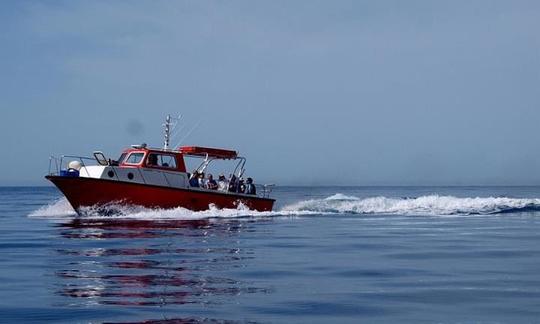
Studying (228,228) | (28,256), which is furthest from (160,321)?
(228,228)

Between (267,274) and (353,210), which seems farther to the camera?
(353,210)

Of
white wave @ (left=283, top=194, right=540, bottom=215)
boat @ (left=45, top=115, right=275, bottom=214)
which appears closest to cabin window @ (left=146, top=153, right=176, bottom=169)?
boat @ (left=45, top=115, right=275, bottom=214)

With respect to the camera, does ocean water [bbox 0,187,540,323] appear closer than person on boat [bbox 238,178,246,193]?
Yes

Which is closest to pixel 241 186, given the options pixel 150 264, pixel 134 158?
pixel 134 158

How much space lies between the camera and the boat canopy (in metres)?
33.5

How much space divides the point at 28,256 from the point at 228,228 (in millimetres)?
10253

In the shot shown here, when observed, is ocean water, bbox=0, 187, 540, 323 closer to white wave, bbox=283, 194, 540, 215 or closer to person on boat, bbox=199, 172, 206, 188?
person on boat, bbox=199, 172, 206, 188

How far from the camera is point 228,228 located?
1027 inches

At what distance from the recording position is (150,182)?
3166 centimetres

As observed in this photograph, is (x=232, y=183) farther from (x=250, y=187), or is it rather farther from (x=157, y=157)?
(x=157, y=157)

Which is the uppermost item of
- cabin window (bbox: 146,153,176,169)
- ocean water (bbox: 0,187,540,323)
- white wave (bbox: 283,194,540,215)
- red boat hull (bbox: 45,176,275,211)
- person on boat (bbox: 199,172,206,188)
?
cabin window (bbox: 146,153,176,169)

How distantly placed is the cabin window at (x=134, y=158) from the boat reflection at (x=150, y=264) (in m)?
5.82

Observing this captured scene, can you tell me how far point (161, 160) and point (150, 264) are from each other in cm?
1755

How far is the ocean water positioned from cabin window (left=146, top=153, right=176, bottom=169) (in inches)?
230
